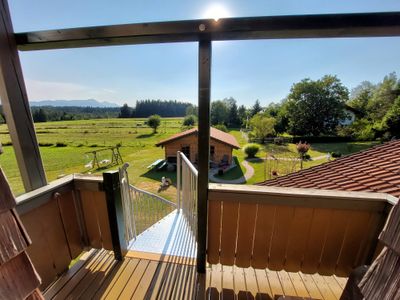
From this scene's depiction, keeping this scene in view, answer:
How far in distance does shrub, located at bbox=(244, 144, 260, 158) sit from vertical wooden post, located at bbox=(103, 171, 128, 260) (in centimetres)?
929

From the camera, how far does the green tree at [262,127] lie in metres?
9.41

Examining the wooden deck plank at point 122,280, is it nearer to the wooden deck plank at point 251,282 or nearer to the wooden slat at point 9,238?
the wooden deck plank at point 251,282

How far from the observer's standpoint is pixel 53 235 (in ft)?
5.09

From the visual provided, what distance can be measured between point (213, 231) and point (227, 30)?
60.0 inches

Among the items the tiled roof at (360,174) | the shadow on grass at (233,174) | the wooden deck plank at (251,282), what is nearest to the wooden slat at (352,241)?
the tiled roof at (360,174)

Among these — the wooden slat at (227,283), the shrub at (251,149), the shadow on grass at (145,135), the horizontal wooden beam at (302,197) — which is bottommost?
the shrub at (251,149)

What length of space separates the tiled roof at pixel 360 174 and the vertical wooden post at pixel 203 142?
174 cm

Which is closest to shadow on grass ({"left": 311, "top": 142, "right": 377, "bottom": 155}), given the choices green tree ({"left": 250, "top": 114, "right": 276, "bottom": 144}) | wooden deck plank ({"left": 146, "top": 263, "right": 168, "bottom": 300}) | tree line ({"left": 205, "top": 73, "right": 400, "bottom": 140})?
tree line ({"left": 205, "top": 73, "right": 400, "bottom": 140})

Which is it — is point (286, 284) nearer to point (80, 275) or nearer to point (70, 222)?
point (80, 275)

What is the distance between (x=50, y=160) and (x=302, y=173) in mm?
3477

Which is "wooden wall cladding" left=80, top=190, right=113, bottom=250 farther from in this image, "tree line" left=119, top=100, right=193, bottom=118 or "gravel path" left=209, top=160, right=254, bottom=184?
"gravel path" left=209, top=160, right=254, bottom=184

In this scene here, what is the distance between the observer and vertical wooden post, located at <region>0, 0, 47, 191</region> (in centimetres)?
120

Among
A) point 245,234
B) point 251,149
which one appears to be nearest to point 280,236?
point 245,234

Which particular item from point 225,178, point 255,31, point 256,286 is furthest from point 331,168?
point 225,178
